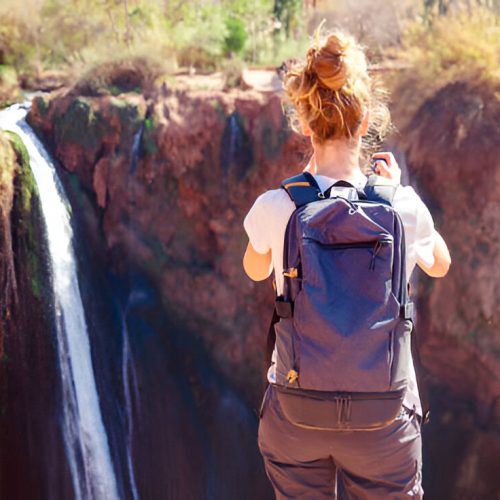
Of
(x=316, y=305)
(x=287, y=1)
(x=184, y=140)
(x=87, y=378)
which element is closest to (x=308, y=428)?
(x=316, y=305)

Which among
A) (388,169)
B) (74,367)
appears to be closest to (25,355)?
(74,367)

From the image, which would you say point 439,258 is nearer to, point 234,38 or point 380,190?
point 380,190

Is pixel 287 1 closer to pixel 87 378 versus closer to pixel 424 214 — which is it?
pixel 87 378

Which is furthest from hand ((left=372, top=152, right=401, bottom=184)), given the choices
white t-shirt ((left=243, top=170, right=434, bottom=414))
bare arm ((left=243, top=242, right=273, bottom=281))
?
bare arm ((left=243, top=242, right=273, bottom=281))

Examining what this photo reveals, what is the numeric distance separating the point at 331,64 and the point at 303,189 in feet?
1.11

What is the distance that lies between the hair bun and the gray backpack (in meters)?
0.31

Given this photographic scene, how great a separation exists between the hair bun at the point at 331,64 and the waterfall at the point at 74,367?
16.2 ft

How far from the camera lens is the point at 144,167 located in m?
6.86

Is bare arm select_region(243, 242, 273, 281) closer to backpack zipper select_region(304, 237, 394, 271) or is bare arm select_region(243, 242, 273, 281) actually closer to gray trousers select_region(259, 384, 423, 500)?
backpack zipper select_region(304, 237, 394, 271)

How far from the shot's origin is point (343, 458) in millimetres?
1861

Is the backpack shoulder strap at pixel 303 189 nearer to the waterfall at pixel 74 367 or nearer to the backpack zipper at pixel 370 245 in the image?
the backpack zipper at pixel 370 245

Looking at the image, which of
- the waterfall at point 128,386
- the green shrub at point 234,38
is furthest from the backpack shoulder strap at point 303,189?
the green shrub at point 234,38

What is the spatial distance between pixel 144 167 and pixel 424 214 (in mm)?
5225

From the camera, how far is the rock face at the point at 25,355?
20.1 ft
